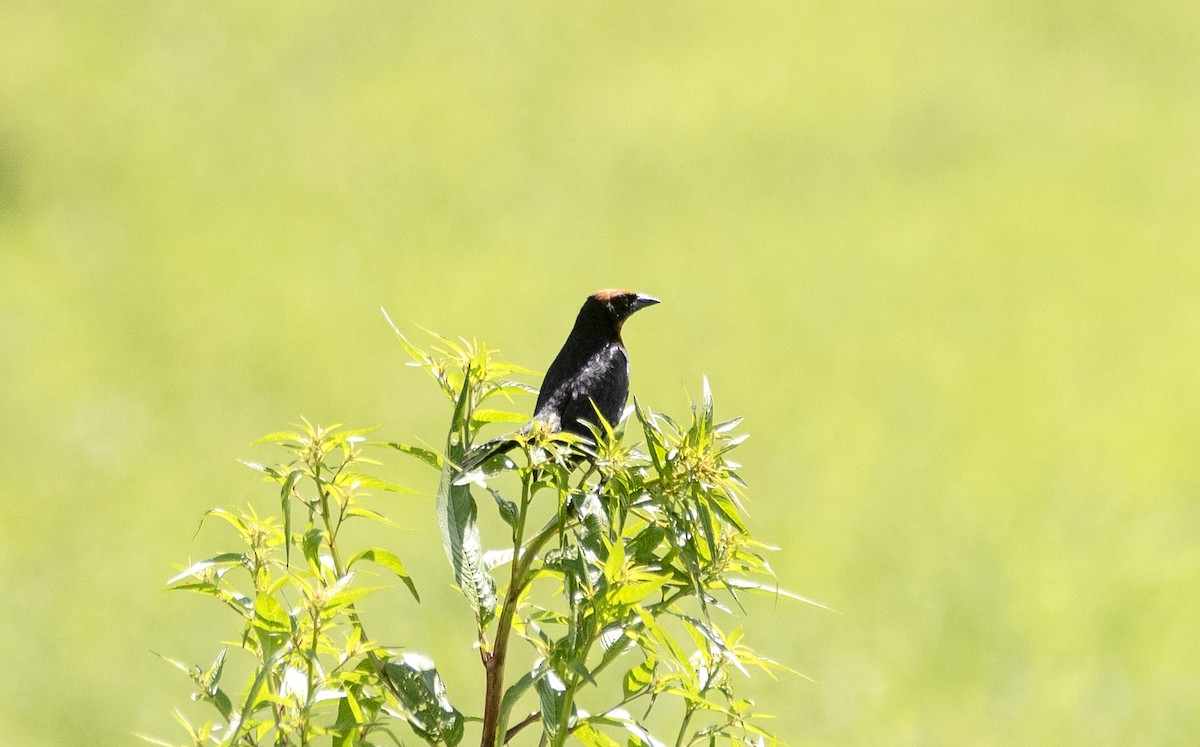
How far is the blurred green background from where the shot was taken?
24.2 ft

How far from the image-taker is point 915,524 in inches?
320

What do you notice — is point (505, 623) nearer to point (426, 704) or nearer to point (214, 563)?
point (426, 704)

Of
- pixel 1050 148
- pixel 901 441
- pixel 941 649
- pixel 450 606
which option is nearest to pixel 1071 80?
pixel 1050 148

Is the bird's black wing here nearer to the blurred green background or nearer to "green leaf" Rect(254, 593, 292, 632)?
"green leaf" Rect(254, 593, 292, 632)

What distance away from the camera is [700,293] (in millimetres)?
10086

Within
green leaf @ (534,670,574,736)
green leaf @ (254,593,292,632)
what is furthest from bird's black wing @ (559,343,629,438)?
green leaf @ (254,593,292,632)

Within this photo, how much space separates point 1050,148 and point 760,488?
5.47 metres

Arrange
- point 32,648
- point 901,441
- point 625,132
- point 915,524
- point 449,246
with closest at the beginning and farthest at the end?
point 32,648 → point 915,524 → point 901,441 → point 449,246 → point 625,132

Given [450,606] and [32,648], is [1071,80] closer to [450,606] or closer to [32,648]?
[450,606]

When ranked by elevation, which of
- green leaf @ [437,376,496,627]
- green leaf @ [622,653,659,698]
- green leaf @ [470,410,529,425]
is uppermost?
green leaf @ [470,410,529,425]

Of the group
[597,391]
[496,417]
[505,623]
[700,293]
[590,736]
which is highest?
[700,293]

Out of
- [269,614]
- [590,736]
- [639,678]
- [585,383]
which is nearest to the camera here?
[269,614]

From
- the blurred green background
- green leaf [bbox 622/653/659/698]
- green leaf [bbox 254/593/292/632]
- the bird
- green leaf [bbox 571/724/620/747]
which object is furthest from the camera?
the blurred green background

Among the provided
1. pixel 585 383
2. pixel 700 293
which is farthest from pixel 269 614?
pixel 700 293
